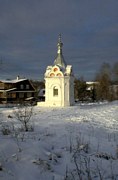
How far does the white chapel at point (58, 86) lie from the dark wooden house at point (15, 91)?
27946 millimetres

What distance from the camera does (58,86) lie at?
39.6m

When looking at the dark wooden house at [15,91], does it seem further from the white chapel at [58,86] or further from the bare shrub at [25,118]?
the bare shrub at [25,118]

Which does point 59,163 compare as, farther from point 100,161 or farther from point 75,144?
point 75,144

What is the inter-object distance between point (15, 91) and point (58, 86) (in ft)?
101

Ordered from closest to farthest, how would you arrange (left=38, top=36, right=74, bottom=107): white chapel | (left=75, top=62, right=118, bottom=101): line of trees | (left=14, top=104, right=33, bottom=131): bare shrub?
(left=14, top=104, right=33, bottom=131): bare shrub
(left=38, top=36, right=74, bottom=107): white chapel
(left=75, top=62, right=118, bottom=101): line of trees

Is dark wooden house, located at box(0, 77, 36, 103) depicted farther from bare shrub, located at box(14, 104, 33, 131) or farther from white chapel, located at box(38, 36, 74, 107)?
bare shrub, located at box(14, 104, 33, 131)

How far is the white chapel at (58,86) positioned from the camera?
3909cm

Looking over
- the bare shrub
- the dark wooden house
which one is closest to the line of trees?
the dark wooden house

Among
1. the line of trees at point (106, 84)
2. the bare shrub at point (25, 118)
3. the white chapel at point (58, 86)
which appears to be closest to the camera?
the bare shrub at point (25, 118)

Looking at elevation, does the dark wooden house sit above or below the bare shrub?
above

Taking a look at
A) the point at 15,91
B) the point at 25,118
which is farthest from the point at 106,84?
the point at 25,118

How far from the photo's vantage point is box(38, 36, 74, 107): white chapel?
128 feet

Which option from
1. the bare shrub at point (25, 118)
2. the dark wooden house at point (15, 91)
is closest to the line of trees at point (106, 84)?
the dark wooden house at point (15, 91)

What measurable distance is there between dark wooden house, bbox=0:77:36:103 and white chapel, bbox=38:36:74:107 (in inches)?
1100
